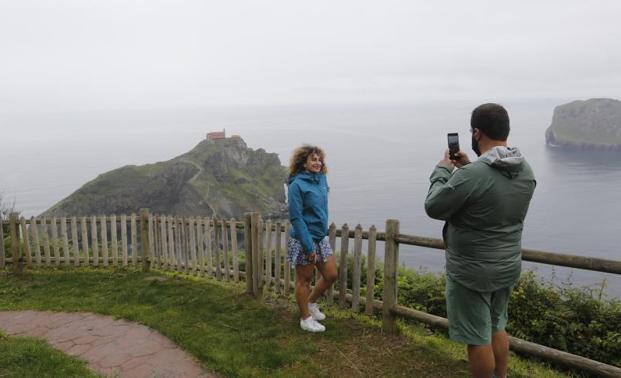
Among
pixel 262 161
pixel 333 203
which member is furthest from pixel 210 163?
pixel 333 203

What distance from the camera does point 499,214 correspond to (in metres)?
3.03

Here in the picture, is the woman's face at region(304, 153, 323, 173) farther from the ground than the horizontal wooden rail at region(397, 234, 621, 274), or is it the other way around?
the woman's face at region(304, 153, 323, 173)

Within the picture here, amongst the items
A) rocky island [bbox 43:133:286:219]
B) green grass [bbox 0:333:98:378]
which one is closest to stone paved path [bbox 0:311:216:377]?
green grass [bbox 0:333:98:378]

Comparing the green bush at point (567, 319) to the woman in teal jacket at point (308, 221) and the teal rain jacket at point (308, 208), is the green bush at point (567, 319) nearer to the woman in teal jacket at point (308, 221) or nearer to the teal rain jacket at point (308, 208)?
the woman in teal jacket at point (308, 221)

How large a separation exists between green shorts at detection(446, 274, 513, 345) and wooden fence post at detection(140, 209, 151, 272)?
7.78 meters

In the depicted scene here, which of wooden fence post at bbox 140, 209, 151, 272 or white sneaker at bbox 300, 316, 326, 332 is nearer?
white sneaker at bbox 300, 316, 326, 332

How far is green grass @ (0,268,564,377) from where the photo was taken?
4.76 meters

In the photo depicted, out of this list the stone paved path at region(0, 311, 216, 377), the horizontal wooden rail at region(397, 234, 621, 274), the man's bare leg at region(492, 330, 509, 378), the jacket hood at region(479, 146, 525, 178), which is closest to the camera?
the jacket hood at region(479, 146, 525, 178)

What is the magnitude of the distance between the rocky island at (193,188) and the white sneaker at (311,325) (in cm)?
7287

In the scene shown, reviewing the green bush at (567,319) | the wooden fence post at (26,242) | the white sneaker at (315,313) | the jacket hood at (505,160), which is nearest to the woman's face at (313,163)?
the white sneaker at (315,313)

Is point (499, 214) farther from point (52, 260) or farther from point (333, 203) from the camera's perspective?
point (333, 203)

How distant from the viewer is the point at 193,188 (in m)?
93.4

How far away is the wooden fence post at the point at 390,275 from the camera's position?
5.40 m

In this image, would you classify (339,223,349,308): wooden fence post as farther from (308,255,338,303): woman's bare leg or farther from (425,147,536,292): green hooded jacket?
(425,147,536,292): green hooded jacket
